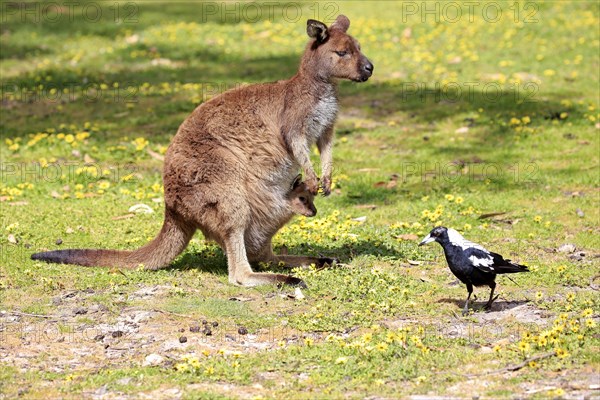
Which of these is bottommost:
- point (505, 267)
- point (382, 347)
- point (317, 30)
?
point (382, 347)

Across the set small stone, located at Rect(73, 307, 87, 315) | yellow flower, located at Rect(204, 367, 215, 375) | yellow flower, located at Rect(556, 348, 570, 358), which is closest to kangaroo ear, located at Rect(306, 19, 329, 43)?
small stone, located at Rect(73, 307, 87, 315)

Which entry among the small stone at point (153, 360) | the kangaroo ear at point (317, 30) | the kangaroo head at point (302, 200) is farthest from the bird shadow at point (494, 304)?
the kangaroo ear at point (317, 30)

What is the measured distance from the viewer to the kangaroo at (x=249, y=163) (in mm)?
6281

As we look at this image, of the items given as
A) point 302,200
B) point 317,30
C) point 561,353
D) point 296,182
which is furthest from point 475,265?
point 317,30

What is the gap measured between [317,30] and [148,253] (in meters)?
1.94

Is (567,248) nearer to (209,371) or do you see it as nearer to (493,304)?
(493,304)

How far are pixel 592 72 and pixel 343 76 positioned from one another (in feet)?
22.0

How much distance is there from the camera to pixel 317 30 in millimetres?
6684

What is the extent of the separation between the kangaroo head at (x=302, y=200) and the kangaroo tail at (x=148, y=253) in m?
0.71

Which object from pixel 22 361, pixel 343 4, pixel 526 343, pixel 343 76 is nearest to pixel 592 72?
pixel 343 4

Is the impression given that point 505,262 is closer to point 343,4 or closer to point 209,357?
point 209,357

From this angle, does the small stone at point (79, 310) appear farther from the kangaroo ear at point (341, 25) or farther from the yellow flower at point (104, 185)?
the yellow flower at point (104, 185)

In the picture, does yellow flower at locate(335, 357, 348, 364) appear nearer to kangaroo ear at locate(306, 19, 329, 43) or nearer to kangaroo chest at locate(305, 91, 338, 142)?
kangaroo chest at locate(305, 91, 338, 142)

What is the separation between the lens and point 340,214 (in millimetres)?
8188
